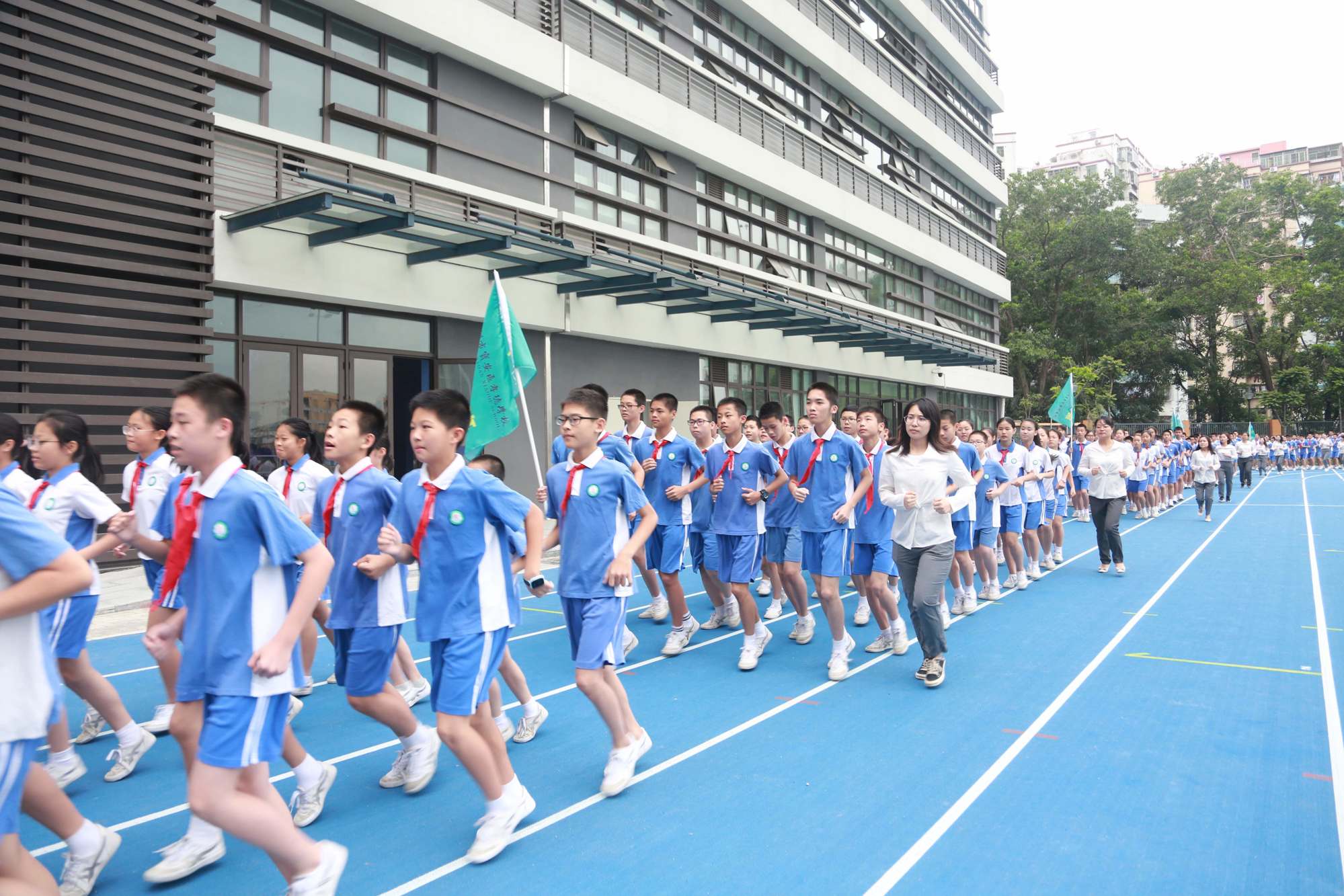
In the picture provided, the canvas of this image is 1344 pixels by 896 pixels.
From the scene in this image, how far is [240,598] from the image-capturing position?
3000 millimetres

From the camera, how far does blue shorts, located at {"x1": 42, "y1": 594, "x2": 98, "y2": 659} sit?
13.9ft

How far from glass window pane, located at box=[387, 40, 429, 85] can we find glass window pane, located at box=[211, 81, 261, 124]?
2628 millimetres

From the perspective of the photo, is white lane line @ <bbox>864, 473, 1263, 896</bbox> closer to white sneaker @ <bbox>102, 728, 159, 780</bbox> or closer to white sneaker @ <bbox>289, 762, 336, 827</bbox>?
white sneaker @ <bbox>289, 762, 336, 827</bbox>

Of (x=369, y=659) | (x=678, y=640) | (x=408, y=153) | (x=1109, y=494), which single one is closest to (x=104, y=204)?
(x=408, y=153)

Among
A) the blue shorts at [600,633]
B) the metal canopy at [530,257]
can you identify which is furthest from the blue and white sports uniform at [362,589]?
the metal canopy at [530,257]

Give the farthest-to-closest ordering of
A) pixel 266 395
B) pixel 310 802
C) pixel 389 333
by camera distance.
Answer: pixel 389 333 < pixel 266 395 < pixel 310 802

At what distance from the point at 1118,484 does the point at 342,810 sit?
10226 millimetres

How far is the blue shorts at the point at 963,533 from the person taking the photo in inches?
348

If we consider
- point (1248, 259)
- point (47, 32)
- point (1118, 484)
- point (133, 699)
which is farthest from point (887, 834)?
point (1248, 259)

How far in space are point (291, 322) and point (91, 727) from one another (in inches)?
341

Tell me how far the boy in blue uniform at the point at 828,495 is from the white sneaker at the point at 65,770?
4.80m

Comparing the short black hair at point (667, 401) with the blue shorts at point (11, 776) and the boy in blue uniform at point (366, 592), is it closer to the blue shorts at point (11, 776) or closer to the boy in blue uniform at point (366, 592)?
the boy in blue uniform at point (366, 592)

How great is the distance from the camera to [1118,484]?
36.1 feet

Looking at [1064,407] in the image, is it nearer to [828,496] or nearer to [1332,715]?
[828,496]
